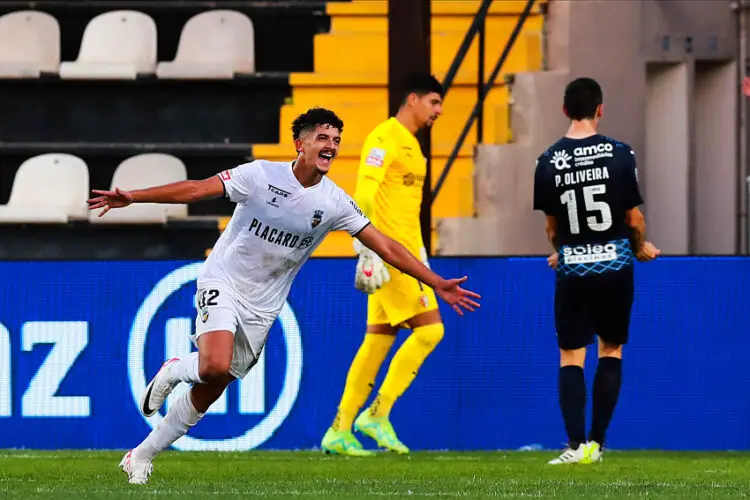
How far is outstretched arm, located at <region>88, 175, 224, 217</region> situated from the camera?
6.32m

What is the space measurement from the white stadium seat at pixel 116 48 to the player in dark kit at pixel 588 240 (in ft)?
18.1

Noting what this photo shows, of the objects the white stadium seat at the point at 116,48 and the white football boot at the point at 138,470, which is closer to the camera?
the white football boot at the point at 138,470

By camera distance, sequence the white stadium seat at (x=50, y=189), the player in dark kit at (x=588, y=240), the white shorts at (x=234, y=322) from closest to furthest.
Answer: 1. the white shorts at (x=234, y=322)
2. the player in dark kit at (x=588, y=240)
3. the white stadium seat at (x=50, y=189)

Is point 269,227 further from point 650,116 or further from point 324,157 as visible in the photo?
point 650,116

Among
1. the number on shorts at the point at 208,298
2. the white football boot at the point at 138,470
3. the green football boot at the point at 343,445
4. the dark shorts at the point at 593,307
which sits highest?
the number on shorts at the point at 208,298

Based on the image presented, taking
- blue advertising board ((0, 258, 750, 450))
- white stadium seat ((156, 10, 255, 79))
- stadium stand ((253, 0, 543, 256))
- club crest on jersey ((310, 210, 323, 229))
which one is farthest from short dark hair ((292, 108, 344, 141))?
white stadium seat ((156, 10, 255, 79))

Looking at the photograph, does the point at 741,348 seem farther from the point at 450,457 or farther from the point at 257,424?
the point at 257,424

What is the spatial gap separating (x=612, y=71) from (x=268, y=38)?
2971 mm

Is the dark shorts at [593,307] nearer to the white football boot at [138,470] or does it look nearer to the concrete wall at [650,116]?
the white football boot at [138,470]

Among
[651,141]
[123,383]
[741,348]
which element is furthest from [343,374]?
[651,141]

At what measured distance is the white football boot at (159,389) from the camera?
7.19m

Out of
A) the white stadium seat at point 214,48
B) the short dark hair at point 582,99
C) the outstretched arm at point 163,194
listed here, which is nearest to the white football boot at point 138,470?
the outstretched arm at point 163,194

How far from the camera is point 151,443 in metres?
6.88

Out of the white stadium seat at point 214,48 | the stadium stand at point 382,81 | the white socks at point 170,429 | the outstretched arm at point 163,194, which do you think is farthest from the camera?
the white stadium seat at point 214,48
